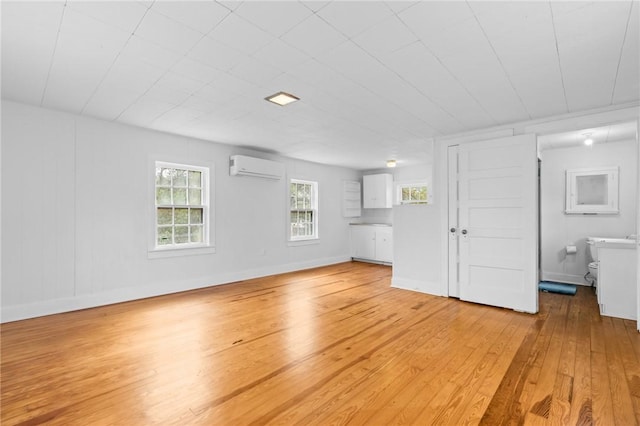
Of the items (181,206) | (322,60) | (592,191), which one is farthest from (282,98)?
(592,191)

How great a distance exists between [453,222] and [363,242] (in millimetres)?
3451

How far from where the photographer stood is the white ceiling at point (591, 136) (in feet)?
13.4

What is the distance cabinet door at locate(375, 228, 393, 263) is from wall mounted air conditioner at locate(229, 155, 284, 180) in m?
2.93

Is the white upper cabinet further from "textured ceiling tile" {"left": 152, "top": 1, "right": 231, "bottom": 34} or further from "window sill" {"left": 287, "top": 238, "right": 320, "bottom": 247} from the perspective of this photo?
"textured ceiling tile" {"left": 152, "top": 1, "right": 231, "bottom": 34}

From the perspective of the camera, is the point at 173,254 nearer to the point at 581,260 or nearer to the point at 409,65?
the point at 409,65

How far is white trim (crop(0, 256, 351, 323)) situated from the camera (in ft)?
11.1

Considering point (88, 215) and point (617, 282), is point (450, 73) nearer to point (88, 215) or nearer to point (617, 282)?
point (617, 282)

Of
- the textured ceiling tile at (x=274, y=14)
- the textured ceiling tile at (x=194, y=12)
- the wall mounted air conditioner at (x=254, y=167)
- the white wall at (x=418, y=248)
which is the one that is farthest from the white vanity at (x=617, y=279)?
the wall mounted air conditioner at (x=254, y=167)

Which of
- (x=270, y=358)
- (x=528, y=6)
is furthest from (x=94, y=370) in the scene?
(x=528, y=6)

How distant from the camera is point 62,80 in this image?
9.20 feet

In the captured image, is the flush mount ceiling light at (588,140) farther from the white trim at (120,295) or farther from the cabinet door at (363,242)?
the white trim at (120,295)

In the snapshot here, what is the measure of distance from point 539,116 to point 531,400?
329 centimetres

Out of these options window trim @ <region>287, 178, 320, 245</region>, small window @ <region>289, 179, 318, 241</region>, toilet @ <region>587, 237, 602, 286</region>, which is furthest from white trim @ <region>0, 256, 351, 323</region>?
toilet @ <region>587, 237, 602, 286</region>

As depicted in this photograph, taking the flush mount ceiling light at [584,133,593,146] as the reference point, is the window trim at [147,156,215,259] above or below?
below
